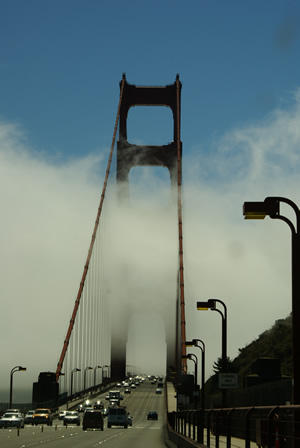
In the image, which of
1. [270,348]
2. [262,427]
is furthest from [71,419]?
[262,427]

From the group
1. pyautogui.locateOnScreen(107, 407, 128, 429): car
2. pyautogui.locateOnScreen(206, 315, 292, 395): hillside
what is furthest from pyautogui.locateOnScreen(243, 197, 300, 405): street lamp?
pyautogui.locateOnScreen(206, 315, 292, 395): hillside

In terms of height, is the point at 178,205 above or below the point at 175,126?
below

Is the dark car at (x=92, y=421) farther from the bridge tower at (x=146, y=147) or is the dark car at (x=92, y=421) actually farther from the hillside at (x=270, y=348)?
the bridge tower at (x=146, y=147)

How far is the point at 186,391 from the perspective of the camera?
63625mm

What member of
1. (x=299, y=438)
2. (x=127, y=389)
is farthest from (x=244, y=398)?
(x=127, y=389)

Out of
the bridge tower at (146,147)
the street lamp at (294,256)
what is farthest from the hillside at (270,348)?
the street lamp at (294,256)

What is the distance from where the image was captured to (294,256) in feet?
46.4

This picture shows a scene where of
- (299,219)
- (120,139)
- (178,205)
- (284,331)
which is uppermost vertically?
(120,139)

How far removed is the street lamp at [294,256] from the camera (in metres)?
13.0

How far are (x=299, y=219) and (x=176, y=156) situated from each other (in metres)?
104

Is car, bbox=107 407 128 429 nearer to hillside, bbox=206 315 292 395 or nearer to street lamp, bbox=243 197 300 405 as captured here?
hillside, bbox=206 315 292 395

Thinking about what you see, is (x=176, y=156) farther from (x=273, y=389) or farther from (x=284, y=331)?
(x=273, y=389)

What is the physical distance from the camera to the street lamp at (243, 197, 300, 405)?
42.8 feet

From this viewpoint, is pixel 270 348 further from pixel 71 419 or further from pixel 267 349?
pixel 71 419
